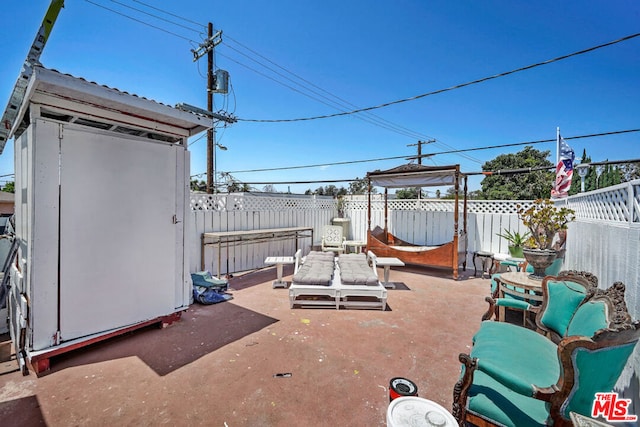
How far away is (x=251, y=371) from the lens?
2361mm

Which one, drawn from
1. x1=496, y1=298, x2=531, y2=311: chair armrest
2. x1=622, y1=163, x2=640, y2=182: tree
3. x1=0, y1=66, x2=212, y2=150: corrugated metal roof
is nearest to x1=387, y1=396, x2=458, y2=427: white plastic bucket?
x1=496, y1=298, x2=531, y2=311: chair armrest

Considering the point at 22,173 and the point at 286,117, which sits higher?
the point at 286,117

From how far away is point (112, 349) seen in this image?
2.73 metres

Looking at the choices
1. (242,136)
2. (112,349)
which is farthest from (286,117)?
(112,349)

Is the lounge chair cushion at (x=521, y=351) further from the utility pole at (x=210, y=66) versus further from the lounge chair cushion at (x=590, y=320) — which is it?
the utility pole at (x=210, y=66)

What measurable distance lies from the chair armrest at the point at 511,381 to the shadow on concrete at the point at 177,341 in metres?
2.50

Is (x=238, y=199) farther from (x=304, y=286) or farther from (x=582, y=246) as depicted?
(x=582, y=246)

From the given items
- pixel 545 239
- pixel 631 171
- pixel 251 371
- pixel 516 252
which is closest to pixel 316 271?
pixel 251 371

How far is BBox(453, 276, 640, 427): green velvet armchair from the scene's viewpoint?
1147 mm

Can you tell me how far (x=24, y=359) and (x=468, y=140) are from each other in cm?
1342

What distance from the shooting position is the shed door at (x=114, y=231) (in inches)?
99.3

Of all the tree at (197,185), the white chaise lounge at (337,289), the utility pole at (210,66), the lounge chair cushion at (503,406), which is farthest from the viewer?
the tree at (197,185)

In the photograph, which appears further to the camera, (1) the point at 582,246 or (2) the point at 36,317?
(1) the point at 582,246

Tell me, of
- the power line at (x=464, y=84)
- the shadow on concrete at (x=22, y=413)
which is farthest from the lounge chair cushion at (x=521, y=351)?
the power line at (x=464, y=84)
